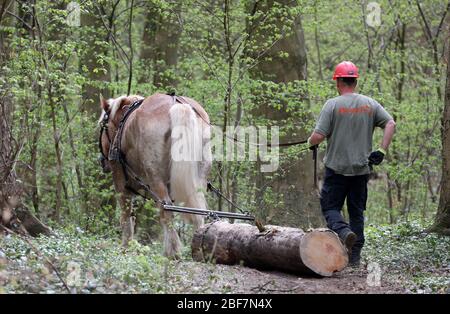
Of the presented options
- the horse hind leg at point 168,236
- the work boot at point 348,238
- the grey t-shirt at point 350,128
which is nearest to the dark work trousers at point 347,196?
the grey t-shirt at point 350,128

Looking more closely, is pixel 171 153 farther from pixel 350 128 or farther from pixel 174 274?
pixel 174 274

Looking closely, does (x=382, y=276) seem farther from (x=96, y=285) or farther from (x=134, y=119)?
(x=134, y=119)

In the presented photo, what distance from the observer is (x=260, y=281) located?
647 cm

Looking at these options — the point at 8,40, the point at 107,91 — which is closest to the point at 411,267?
the point at 8,40

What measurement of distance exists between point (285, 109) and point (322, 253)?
5.43m

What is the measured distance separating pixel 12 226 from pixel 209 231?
2.26 meters

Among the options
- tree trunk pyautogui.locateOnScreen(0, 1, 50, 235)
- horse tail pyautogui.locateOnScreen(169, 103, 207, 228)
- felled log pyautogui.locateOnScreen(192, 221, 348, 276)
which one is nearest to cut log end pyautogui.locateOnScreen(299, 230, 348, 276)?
felled log pyautogui.locateOnScreen(192, 221, 348, 276)

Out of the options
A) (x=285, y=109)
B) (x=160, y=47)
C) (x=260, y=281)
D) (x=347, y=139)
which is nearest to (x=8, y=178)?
(x=260, y=281)

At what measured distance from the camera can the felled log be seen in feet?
22.1

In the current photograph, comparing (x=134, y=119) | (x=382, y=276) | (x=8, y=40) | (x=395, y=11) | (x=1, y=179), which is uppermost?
(x=395, y=11)

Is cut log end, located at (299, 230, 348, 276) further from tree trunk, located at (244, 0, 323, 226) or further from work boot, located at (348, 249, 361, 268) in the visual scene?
tree trunk, located at (244, 0, 323, 226)

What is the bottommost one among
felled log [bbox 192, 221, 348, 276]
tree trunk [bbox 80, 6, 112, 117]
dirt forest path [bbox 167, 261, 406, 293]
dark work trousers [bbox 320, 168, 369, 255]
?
dirt forest path [bbox 167, 261, 406, 293]

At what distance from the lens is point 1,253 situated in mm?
6133

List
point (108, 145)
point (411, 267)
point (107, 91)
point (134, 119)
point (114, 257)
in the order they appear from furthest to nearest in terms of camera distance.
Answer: point (107, 91) < point (108, 145) < point (134, 119) < point (411, 267) < point (114, 257)
